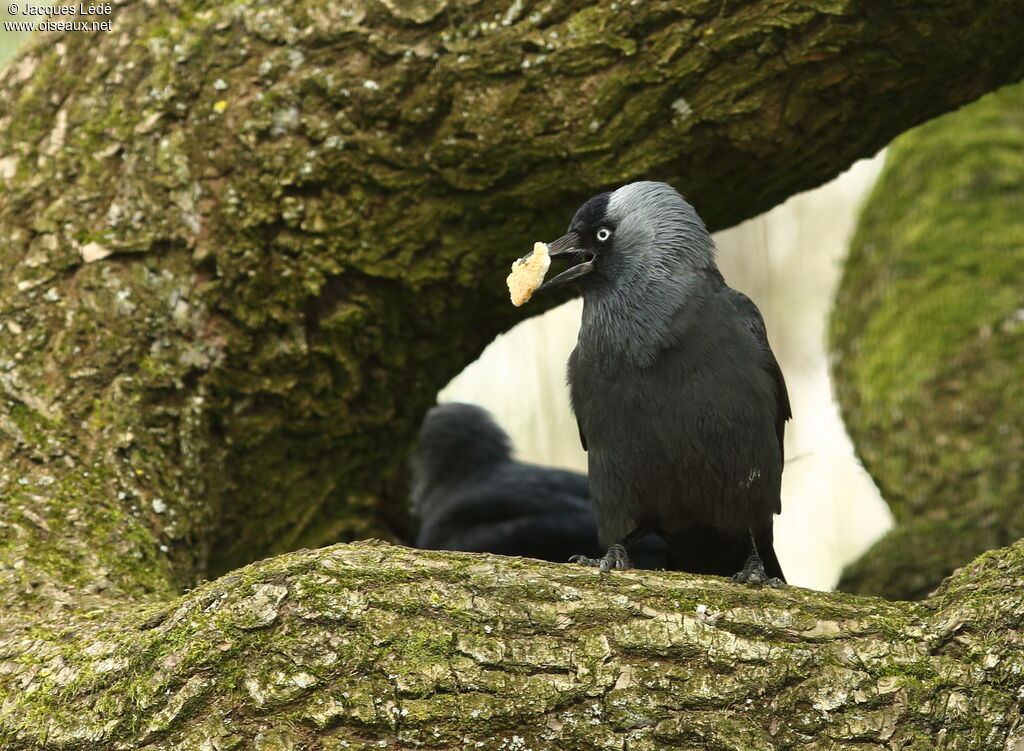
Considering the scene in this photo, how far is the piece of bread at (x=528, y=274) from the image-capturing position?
4230 millimetres

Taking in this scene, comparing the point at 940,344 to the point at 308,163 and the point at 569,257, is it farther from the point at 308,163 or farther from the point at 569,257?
the point at 308,163

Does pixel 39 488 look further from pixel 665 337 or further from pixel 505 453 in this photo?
pixel 505 453

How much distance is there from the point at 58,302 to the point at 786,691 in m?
2.85

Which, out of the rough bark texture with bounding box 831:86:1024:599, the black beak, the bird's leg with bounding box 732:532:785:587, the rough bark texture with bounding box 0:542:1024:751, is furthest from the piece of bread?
the rough bark texture with bounding box 831:86:1024:599

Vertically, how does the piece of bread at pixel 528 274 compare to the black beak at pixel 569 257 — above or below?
below

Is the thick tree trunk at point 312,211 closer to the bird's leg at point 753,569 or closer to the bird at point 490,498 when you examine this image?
the bird's leg at point 753,569

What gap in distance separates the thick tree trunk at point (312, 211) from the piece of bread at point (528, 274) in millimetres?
345

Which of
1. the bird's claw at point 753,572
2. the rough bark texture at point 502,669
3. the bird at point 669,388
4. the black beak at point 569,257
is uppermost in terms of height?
the black beak at point 569,257

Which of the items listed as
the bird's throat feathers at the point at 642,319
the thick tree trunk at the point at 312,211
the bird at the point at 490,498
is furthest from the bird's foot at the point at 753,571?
the bird at the point at 490,498

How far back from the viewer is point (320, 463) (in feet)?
16.2

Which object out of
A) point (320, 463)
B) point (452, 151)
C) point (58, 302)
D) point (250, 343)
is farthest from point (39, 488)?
point (452, 151)

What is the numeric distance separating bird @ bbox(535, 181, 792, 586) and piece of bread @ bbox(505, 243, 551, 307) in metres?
0.09

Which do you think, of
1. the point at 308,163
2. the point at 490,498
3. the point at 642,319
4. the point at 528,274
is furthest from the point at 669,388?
the point at 490,498

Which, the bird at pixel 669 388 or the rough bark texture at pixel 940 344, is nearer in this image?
the bird at pixel 669 388
